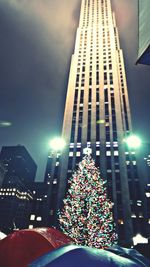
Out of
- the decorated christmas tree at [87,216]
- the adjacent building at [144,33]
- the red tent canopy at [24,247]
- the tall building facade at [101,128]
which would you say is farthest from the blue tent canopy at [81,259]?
the tall building facade at [101,128]

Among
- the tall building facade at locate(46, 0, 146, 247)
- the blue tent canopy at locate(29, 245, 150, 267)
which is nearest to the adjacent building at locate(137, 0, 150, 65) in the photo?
the blue tent canopy at locate(29, 245, 150, 267)

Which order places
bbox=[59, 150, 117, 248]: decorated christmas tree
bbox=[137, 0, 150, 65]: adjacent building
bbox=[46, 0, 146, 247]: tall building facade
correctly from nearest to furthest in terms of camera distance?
1. bbox=[137, 0, 150, 65]: adjacent building
2. bbox=[59, 150, 117, 248]: decorated christmas tree
3. bbox=[46, 0, 146, 247]: tall building facade

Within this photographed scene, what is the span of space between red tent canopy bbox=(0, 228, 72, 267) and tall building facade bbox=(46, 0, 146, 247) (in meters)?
37.5

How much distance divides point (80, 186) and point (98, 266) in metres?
22.6

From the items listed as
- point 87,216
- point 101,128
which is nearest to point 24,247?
point 87,216

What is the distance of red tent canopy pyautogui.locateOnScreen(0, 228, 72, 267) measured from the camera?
406 cm

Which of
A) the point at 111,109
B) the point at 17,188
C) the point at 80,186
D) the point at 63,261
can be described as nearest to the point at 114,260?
the point at 63,261

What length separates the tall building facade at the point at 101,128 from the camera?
4023 centimetres

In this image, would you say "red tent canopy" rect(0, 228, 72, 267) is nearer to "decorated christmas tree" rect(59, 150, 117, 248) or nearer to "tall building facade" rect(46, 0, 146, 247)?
"decorated christmas tree" rect(59, 150, 117, 248)

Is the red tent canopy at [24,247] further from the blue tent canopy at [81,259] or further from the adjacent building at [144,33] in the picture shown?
the adjacent building at [144,33]

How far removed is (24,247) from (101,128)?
46574 mm

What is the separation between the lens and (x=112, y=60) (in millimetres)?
61625

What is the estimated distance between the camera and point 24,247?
4207mm

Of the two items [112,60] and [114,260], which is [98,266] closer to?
[114,260]
